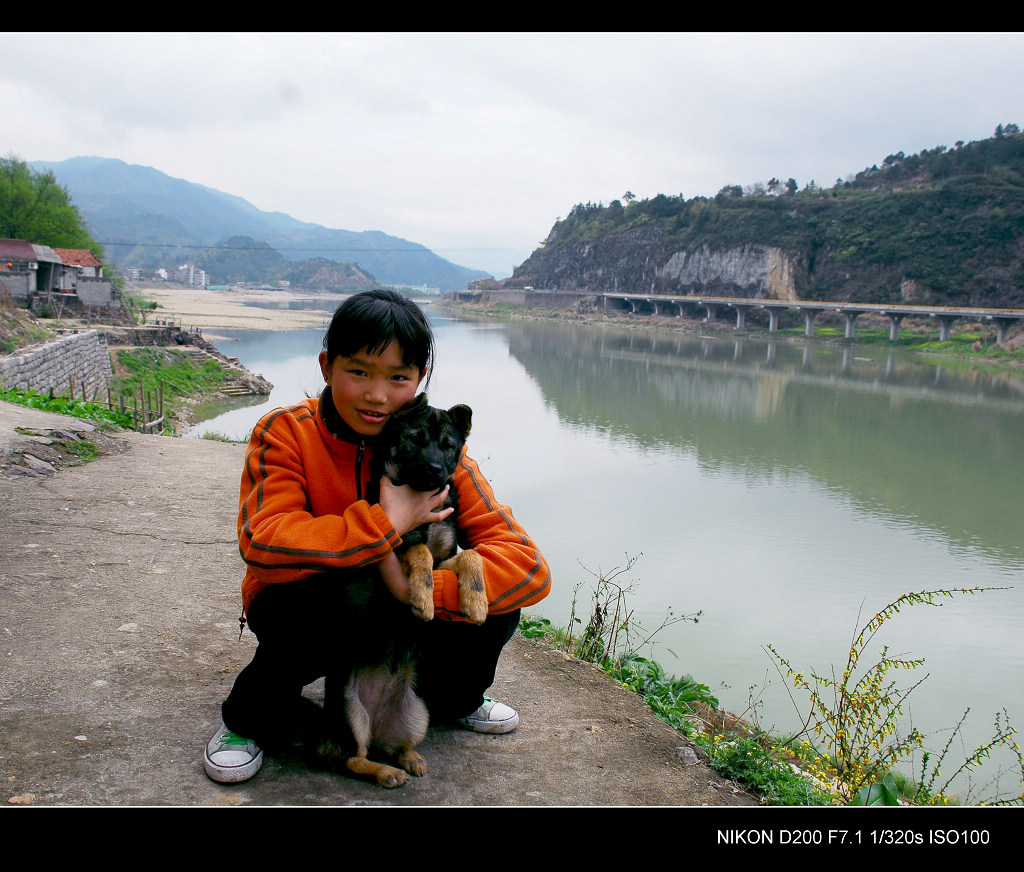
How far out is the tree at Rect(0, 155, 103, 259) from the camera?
3797 centimetres

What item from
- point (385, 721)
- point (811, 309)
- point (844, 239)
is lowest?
point (385, 721)

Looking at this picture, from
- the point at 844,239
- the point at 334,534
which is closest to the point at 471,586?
the point at 334,534

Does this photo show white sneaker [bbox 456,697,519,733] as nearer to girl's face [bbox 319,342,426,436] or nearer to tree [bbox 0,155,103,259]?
girl's face [bbox 319,342,426,436]

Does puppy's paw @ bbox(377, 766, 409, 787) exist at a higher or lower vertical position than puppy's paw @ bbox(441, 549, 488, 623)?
lower

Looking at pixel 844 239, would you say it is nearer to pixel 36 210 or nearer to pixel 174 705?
pixel 36 210

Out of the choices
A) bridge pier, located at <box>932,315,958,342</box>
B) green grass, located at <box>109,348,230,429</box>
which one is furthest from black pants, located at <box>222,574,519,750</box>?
bridge pier, located at <box>932,315,958,342</box>

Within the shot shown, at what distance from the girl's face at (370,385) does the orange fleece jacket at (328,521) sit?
4.6 inches

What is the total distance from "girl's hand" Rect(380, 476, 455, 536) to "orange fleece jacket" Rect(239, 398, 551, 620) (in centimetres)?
8

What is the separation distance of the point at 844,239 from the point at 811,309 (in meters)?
14.8

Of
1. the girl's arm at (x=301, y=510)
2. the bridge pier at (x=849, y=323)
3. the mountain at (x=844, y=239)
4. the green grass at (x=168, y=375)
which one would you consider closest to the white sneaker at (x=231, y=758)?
the girl's arm at (x=301, y=510)

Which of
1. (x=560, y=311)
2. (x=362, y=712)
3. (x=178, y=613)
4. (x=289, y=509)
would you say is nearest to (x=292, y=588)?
(x=289, y=509)

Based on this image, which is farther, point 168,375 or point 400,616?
point 168,375

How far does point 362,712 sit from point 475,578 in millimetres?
588

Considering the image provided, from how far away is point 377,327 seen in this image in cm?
232
